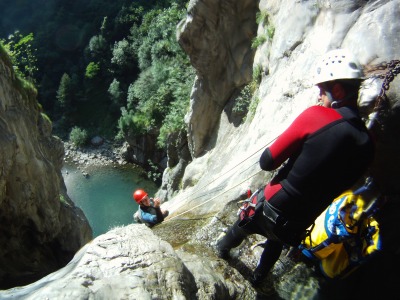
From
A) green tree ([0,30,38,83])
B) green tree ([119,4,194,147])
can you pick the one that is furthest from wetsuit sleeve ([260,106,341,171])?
green tree ([0,30,38,83])

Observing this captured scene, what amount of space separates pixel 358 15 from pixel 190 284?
12.7 feet

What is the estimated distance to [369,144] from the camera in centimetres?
274

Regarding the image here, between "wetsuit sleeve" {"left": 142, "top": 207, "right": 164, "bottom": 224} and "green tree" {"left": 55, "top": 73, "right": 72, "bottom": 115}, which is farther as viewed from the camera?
"green tree" {"left": 55, "top": 73, "right": 72, "bottom": 115}

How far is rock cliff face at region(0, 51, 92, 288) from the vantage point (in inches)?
333

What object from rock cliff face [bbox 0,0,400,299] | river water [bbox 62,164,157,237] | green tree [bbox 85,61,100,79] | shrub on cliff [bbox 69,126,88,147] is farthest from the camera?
green tree [bbox 85,61,100,79]

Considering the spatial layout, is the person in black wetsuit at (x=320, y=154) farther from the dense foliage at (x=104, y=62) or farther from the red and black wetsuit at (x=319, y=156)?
the dense foliage at (x=104, y=62)

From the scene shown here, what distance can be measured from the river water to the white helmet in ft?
83.6

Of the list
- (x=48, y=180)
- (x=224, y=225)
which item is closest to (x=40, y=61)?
(x=48, y=180)

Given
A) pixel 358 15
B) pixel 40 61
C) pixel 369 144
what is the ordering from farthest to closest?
1. pixel 40 61
2. pixel 358 15
3. pixel 369 144

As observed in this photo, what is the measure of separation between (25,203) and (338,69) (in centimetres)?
854

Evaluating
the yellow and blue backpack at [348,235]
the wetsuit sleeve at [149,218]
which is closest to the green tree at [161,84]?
the wetsuit sleeve at [149,218]

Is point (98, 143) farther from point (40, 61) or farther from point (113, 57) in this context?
point (40, 61)

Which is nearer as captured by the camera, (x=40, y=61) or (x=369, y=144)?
(x=369, y=144)

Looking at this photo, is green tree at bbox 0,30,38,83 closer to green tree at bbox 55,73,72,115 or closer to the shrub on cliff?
green tree at bbox 55,73,72,115
